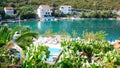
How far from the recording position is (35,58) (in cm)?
819

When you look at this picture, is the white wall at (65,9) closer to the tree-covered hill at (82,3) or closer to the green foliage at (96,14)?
the green foliage at (96,14)

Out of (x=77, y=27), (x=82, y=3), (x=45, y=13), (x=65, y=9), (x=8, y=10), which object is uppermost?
(x=77, y=27)

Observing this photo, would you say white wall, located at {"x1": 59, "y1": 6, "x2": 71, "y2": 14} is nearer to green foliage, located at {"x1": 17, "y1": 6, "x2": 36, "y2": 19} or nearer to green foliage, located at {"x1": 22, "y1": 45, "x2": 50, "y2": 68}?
green foliage, located at {"x1": 17, "y1": 6, "x2": 36, "y2": 19}

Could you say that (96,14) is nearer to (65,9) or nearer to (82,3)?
(65,9)

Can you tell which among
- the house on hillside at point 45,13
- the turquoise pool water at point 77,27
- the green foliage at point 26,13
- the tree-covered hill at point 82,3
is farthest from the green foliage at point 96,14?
the green foliage at point 26,13

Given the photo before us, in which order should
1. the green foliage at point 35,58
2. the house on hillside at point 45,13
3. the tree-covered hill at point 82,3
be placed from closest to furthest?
the green foliage at point 35,58 → the house on hillside at point 45,13 → the tree-covered hill at point 82,3

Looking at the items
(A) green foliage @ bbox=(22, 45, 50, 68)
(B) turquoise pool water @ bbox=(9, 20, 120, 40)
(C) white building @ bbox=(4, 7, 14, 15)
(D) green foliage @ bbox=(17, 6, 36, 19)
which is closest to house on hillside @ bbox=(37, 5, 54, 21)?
(D) green foliage @ bbox=(17, 6, 36, 19)

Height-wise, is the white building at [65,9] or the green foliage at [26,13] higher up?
the green foliage at [26,13]

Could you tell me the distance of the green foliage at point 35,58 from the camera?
800 centimetres

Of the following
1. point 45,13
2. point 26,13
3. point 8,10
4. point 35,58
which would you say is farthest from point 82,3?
point 35,58

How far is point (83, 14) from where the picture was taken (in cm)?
7706

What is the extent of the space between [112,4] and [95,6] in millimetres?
4749

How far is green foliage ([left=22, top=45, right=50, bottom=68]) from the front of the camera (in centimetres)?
800

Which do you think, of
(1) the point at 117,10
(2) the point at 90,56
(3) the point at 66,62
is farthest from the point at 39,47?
(1) the point at 117,10
